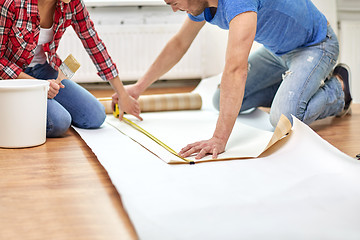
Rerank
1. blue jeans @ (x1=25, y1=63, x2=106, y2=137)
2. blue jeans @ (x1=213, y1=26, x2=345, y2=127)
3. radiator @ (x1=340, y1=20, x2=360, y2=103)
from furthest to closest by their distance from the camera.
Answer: radiator @ (x1=340, y1=20, x2=360, y2=103), blue jeans @ (x1=25, y1=63, x2=106, y2=137), blue jeans @ (x1=213, y1=26, x2=345, y2=127)

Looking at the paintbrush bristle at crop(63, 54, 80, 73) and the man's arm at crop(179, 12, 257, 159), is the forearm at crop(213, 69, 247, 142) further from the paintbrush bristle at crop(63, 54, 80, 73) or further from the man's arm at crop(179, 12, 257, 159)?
the paintbrush bristle at crop(63, 54, 80, 73)

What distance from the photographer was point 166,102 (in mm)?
2715

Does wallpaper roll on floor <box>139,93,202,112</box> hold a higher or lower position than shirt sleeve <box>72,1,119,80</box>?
lower

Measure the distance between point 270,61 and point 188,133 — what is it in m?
0.68

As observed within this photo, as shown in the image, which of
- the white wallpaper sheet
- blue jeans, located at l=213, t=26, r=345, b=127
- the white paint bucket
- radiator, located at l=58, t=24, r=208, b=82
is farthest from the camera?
radiator, located at l=58, t=24, r=208, b=82

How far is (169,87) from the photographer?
4.20 m

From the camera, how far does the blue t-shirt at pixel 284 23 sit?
1963 mm

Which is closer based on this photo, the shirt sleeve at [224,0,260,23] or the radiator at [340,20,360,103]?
the shirt sleeve at [224,0,260,23]

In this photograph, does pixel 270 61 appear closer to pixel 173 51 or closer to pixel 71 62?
pixel 173 51

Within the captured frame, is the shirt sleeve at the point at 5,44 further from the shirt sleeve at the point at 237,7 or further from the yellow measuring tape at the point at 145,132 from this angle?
the shirt sleeve at the point at 237,7

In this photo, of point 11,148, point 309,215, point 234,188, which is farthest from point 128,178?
point 11,148

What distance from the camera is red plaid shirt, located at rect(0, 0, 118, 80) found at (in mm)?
1937

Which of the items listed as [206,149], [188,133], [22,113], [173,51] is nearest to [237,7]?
[206,149]

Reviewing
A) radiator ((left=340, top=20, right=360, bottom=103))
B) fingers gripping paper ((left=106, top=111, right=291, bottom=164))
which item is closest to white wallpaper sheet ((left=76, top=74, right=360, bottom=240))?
fingers gripping paper ((left=106, top=111, right=291, bottom=164))
